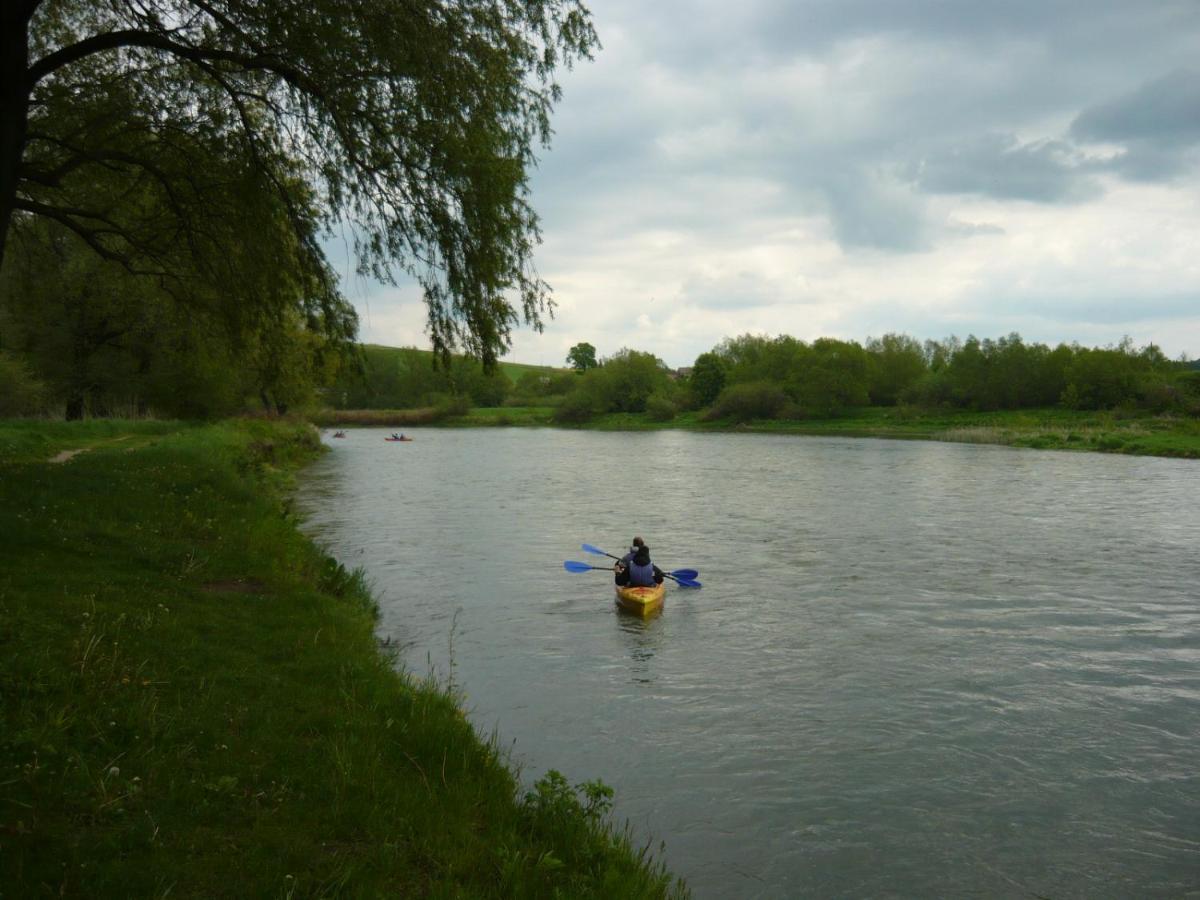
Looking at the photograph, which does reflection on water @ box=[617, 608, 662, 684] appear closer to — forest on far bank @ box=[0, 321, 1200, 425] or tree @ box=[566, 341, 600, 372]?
forest on far bank @ box=[0, 321, 1200, 425]

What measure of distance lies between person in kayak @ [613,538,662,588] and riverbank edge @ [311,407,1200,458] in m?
48.2

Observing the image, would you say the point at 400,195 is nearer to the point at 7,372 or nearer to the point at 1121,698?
the point at 1121,698

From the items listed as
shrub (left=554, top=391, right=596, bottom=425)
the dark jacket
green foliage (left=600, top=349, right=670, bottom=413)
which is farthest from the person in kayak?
green foliage (left=600, top=349, right=670, bottom=413)

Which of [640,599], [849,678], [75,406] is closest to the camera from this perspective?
[849,678]

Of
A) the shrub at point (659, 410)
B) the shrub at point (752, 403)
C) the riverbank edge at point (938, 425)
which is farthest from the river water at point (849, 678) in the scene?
the shrub at point (659, 410)

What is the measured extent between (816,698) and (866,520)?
56.1 feet

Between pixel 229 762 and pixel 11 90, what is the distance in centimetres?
742

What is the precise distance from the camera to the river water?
757 centimetres

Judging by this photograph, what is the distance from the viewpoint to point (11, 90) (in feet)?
27.8

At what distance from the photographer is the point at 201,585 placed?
964 centimetres

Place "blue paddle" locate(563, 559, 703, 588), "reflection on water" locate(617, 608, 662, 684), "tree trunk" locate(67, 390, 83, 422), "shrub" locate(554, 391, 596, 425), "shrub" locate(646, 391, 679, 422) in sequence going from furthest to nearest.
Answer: "shrub" locate(554, 391, 596, 425) → "shrub" locate(646, 391, 679, 422) → "tree trunk" locate(67, 390, 83, 422) → "blue paddle" locate(563, 559, 703, 588) → "reflection on water" locate(617, 608, 662, 684)

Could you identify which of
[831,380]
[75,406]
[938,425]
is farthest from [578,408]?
[75,406]

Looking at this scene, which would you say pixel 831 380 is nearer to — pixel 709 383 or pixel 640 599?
pixel 709 383

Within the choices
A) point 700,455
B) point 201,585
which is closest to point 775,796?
point 201,585
